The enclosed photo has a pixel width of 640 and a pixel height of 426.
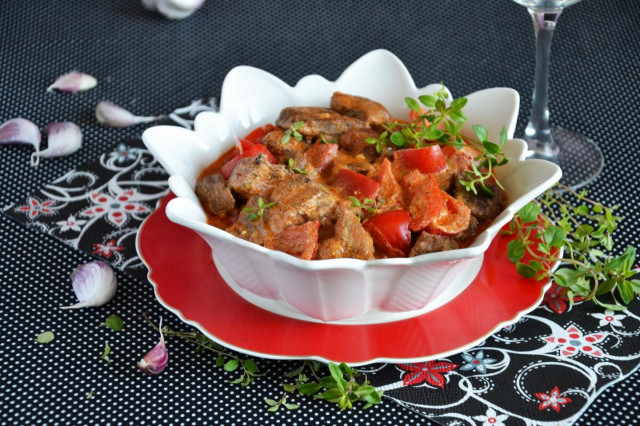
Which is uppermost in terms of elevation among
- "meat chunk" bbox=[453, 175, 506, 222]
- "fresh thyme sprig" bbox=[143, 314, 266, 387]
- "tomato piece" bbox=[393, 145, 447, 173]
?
"tomato piece" bbox=[393, 145, 447, 173]

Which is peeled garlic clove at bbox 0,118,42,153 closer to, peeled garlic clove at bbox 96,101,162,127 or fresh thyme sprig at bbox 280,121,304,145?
peeled garlic clove at bbox 96,101,162,127

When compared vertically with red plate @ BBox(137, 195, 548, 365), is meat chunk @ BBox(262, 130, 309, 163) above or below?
above

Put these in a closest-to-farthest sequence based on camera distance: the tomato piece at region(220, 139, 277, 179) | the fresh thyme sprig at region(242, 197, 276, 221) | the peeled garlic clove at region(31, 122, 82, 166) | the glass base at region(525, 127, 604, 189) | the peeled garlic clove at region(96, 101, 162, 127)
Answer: the fresh thyme sprig at region(242, 197, 276, 221) < the tomato piece at region(220, 139, 277, 179) < the glass base at region(525, 127, 604, 189) < the peeled garlic clove at region(31, 122, 82, 166) < the peeled garlic clove at region(96, 101, 162, 127)

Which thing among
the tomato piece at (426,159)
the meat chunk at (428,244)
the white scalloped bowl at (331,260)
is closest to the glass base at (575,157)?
the white scalloped bowl at (331,260)

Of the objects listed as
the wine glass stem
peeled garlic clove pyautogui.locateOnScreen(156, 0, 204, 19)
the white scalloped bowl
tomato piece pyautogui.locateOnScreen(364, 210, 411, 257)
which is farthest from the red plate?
peeled garlic clove pyautogui.locateOnScreen(156, 0, 204, 19)

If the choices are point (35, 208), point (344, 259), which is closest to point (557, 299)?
point (344, 259)

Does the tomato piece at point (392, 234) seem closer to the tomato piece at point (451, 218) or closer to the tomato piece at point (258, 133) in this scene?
the tomato piece at point (451, 218)

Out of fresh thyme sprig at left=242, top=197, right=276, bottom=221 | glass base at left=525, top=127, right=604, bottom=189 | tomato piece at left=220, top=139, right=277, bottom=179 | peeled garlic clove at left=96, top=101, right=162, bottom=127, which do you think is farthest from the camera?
peeled garlic clove at left=96, top=101, right=162, bottom=127
